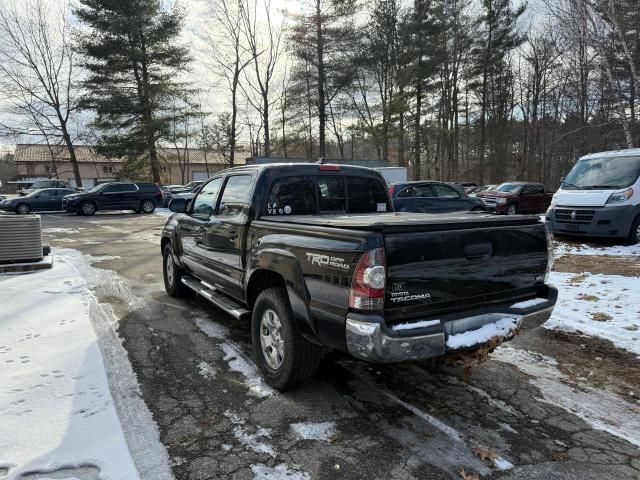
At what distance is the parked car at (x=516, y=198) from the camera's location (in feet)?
61.8

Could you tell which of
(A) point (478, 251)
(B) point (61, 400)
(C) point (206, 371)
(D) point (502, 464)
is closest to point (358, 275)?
(A) point (478, 251)

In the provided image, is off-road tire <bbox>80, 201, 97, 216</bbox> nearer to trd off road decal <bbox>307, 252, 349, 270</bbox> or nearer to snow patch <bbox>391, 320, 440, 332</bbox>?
trd off road decal <bbox>307, 252, 349, 270</bbox>

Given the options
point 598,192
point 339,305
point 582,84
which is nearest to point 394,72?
point 582,84

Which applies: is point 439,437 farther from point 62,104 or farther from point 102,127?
point 62,104

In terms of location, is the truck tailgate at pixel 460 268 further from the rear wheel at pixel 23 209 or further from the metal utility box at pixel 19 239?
the rear wheel at pixel 23 209

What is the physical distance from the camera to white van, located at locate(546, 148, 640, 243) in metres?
9.30

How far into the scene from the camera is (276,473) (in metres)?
2.54

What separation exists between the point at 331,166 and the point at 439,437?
271 centimetres

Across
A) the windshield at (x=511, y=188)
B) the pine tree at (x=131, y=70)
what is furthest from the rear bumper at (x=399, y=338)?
the pine tree at (x=131, y=70)

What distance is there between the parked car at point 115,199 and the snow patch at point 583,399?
76.2ft

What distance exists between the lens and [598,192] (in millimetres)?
9617

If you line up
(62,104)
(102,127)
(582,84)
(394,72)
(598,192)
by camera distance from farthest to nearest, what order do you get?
1. (62,104)
2. (394,72)
3. (102,127)
4. (582,84)
5. (598,192)

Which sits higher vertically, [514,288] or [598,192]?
[598,192]

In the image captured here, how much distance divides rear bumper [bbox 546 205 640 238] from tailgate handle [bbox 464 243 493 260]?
725 cm
